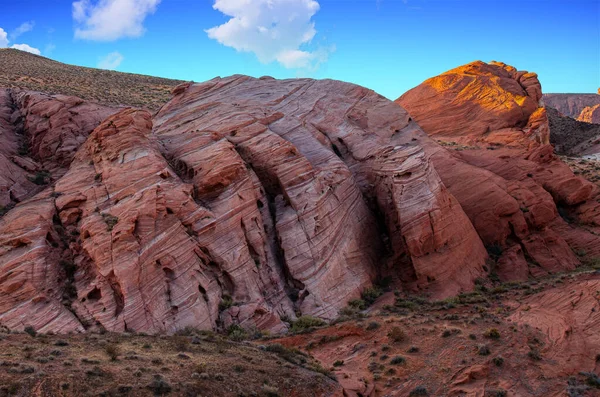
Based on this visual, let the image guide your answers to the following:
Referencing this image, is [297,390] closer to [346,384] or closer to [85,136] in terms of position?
[346,384]

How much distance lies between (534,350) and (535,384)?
230 cm

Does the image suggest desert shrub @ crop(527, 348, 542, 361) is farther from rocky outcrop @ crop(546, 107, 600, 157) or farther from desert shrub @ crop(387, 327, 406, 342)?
rocky outcrop @ crop(546, 107, 600, 157)

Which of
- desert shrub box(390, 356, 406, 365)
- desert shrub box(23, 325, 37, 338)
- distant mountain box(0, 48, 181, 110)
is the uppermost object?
distant mountain box(0, 48, 181, 110)

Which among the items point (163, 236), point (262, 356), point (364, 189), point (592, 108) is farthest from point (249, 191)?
point (592, 108)

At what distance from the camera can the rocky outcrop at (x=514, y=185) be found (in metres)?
34.4

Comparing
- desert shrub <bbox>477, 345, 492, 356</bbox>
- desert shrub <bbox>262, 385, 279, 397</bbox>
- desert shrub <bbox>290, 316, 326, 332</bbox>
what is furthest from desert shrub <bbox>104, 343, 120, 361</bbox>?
desert shrub <bbox>477, 345, 492, 356</bbox>

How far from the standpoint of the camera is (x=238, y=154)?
90.8 feet

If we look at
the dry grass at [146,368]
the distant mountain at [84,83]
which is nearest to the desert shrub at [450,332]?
the dry grass at [146,368]

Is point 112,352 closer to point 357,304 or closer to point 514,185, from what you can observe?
point 357,304

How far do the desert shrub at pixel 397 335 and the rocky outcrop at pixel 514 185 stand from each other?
1291 centimetres

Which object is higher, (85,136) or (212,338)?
(85,136)

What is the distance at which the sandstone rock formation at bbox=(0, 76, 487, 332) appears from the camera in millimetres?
21328

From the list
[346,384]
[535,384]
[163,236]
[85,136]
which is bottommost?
[535,384]

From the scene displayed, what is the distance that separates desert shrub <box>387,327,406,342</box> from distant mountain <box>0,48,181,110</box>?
103 ft
